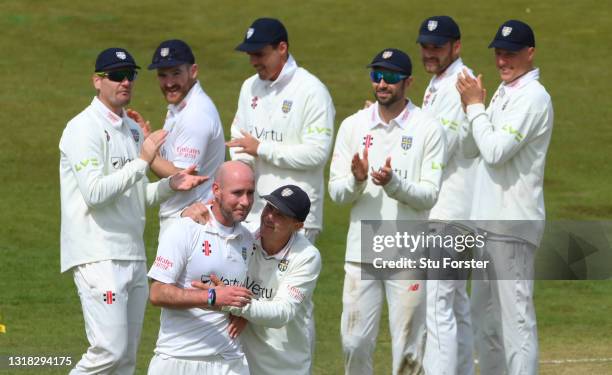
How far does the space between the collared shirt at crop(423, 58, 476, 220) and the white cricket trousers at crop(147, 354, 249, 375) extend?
3.26 meters

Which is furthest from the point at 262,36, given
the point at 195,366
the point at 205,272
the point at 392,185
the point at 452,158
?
the point at 195,366

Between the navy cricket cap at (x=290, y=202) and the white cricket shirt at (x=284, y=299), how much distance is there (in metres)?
0.31

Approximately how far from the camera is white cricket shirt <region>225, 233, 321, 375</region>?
9641 millimetres

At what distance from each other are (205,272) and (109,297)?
4.79 ft

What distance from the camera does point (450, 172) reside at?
12.3 metres

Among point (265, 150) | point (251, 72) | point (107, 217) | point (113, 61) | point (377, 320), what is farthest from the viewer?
point (251, 72)

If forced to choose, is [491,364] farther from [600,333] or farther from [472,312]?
[600,333]

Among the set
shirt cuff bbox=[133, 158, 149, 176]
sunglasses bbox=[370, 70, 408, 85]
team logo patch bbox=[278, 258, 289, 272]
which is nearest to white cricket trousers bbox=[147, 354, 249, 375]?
team logo patch bbox=[278, 258, 289, 272]

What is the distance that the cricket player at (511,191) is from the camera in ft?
36.5

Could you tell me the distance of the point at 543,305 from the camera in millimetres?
15852

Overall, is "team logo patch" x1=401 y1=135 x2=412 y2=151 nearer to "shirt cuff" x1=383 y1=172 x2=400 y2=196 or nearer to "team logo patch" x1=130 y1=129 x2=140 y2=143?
"shirt cuff" x1=383 y1=172 x2=400 y2=196

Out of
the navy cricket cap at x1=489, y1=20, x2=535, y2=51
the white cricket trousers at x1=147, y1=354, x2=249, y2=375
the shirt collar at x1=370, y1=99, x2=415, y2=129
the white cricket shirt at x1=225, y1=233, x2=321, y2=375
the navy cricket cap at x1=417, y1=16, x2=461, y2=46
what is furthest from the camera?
the navy cricket cap at x1=417, y1=16, x2=461, y2=46

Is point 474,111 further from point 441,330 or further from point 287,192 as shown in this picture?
point 287,192

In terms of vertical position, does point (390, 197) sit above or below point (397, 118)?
below
